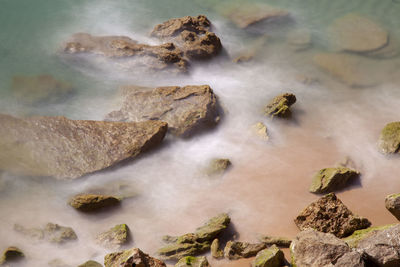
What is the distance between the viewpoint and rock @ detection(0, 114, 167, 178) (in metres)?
7.96

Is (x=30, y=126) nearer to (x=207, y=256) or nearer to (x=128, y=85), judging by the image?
(x=128, y=85)

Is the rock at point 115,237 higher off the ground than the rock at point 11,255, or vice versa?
the rock at point 11,255

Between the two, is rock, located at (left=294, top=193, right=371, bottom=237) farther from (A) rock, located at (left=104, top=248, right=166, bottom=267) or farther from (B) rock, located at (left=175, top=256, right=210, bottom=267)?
(A) rock, located at (left=104, top=248, right=166, bottom=267)

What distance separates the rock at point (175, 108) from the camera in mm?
8828

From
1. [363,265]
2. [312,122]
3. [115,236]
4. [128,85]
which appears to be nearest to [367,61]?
[312,122]

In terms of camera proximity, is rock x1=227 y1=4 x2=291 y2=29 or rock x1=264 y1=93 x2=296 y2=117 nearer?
rock x1=264 y1=93 x2=296 y2=117

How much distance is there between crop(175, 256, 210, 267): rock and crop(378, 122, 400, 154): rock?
4435mm

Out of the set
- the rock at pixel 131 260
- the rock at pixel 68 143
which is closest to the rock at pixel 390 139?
the rock at pixel 68 143

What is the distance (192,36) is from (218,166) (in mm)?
4604

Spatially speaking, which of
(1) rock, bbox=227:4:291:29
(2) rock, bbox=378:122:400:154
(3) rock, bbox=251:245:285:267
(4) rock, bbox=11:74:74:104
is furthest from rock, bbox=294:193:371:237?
(1) rock, bbox=227:4:291:29

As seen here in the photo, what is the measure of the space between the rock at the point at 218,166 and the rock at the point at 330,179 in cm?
153

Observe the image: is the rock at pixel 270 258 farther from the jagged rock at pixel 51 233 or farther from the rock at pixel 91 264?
the jagged rock at pixel 51 233

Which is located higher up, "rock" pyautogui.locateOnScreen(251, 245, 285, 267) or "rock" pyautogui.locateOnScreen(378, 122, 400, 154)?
"rock" pyautogui.locateOnScreen(378, 122, 400, 154)

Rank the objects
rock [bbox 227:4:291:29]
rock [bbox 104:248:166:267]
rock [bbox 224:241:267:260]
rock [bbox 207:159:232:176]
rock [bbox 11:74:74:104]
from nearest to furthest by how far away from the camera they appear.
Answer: rock [bbox 104:248:166:267]
rock [bbox 224:241:267:260]
rock [bbox 207:159:232:176]
rock [bbox 11:74:74:104]
rock [bbox 227:4:291:29]
